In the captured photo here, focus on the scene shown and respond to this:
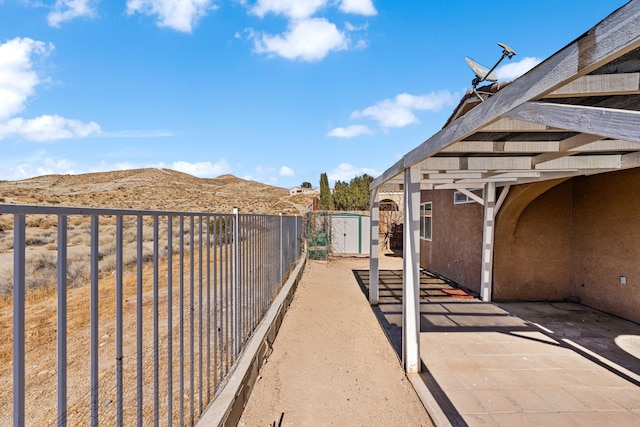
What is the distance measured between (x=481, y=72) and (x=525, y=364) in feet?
12.6

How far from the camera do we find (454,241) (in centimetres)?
912

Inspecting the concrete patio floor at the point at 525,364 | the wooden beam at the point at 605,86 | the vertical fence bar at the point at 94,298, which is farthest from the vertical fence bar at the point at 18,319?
the concrete patio floor at the point at 525,364

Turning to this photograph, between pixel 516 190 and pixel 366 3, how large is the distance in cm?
688

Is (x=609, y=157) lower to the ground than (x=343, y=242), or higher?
higher

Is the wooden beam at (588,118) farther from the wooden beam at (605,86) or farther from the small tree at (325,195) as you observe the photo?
the small tree at (325,195)

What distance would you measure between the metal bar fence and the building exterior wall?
16.8 feet

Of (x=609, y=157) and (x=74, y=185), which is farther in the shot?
(x=74, y=185)

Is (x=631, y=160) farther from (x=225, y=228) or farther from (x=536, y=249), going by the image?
(x=225, y=228)

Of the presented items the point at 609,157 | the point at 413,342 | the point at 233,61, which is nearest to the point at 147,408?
the point at 413,342

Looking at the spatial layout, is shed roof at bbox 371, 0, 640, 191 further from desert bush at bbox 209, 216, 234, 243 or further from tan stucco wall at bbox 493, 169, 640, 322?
tan stucco wall at bbox 493, 169, 640, 322

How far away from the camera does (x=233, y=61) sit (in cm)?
1249

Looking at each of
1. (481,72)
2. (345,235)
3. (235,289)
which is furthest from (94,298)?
(345,235)

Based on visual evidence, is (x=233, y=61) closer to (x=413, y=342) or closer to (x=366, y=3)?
(x=366, y=3)

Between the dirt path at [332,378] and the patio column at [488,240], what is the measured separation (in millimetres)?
2754
